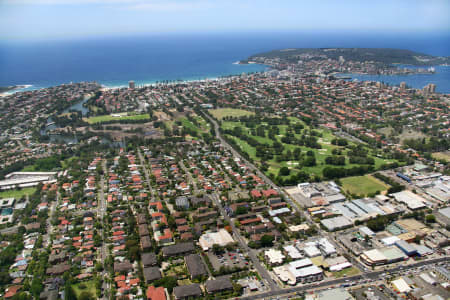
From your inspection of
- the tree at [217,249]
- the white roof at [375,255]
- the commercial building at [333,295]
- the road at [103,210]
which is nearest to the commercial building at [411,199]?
the white roof at [375,255]

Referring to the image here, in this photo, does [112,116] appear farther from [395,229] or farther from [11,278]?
[395,229]

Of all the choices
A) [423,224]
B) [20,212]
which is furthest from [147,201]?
[423,224]

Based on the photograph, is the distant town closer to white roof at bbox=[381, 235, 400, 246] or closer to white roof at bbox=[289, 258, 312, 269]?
white roof at bbox=[381, 235, 400, 246]

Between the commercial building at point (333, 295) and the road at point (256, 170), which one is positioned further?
the road at point (256, 170)

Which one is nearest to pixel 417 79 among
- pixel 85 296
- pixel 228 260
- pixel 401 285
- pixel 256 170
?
pixel 256 170

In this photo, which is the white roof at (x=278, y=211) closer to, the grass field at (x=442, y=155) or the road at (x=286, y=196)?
the road at (x=286, y=196)

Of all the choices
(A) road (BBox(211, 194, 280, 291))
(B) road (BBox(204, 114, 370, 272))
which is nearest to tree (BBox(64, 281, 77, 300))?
(A) road (BBox(211, 194, 280, 291))
